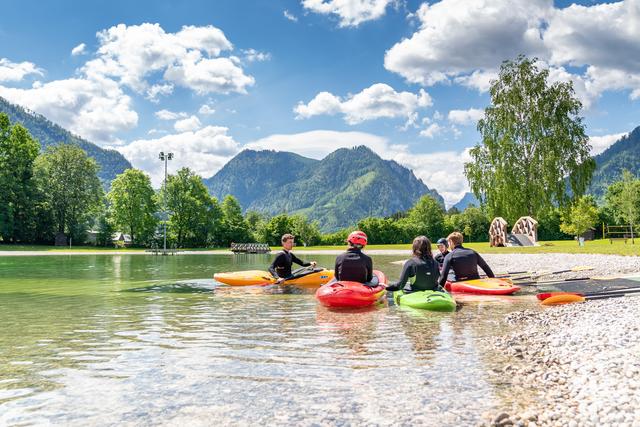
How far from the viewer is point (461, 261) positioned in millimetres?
13391

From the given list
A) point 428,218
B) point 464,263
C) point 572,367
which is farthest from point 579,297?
point 428,218

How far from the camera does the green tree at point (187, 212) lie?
76938 mm

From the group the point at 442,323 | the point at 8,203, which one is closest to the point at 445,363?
the point at 442,323

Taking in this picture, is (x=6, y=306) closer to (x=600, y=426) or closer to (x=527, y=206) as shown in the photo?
(x=600, y=426)

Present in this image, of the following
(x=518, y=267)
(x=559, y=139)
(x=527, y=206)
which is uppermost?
(x=559, y=139)

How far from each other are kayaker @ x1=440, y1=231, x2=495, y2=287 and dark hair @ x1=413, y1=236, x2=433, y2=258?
69.4 inches

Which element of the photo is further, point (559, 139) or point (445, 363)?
point (559, 139)

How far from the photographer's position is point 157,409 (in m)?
4.64

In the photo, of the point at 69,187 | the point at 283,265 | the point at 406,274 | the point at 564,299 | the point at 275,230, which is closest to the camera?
the point at 406,274

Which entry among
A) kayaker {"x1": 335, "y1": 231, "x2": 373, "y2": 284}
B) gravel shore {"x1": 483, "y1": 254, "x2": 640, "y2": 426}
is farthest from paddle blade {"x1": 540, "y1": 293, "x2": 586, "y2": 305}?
kayaker {"x1": 335, "y1": 231, "x2": 373, "y2": 284}

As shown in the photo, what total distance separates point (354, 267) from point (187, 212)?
69074 millimetres

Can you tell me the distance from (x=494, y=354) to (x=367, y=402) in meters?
2.84

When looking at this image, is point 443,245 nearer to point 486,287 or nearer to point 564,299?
point 486,287

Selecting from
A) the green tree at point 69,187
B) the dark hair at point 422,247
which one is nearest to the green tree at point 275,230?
the green tree at point 69,187
